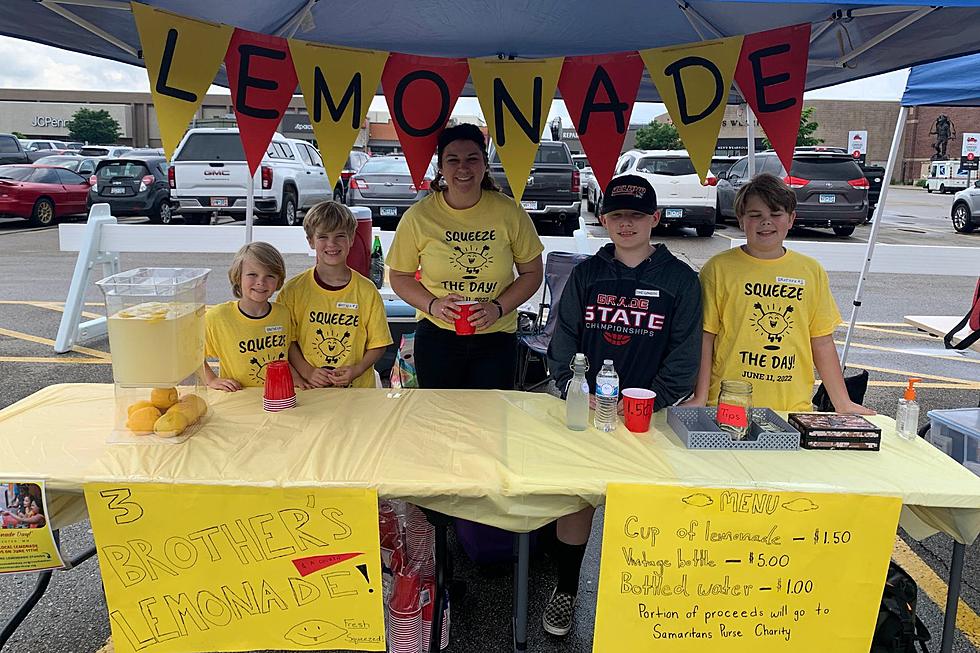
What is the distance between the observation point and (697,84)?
3.05 meters

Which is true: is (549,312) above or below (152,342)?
below

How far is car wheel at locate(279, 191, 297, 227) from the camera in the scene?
1162 cm

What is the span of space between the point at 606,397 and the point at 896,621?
1.10m

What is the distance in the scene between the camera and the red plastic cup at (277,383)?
2492 mm

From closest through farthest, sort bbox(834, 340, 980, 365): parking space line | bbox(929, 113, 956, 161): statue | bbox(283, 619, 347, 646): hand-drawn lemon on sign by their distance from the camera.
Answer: bbox(283, 619, 347, 646): hand-drawn lemon on sign < bbox(834, 340, 980, 365): parking space line < bbox(929, 113, 956, 161): statue

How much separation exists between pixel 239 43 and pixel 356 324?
1.28 meters

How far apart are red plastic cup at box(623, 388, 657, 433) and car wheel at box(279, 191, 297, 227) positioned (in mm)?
10141

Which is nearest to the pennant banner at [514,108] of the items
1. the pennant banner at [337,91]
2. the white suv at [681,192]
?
the pennant banner at [337,91]

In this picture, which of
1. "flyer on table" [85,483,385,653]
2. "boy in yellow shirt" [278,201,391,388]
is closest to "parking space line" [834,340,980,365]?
"boy in yellow shirt" [278,201,391,388]

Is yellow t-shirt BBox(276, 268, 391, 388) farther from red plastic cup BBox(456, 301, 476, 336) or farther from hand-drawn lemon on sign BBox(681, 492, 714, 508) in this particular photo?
hand-drawn lemon on sign BBox(681, 492, 714, 508)

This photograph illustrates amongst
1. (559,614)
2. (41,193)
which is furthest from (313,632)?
(41,193)

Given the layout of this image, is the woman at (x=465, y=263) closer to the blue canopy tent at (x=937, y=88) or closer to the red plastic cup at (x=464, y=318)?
the red plastic cup at (x=464, y=318)

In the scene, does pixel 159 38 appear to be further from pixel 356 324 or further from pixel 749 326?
pixel 749 326

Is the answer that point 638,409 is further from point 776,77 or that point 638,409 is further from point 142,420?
point 776,77
